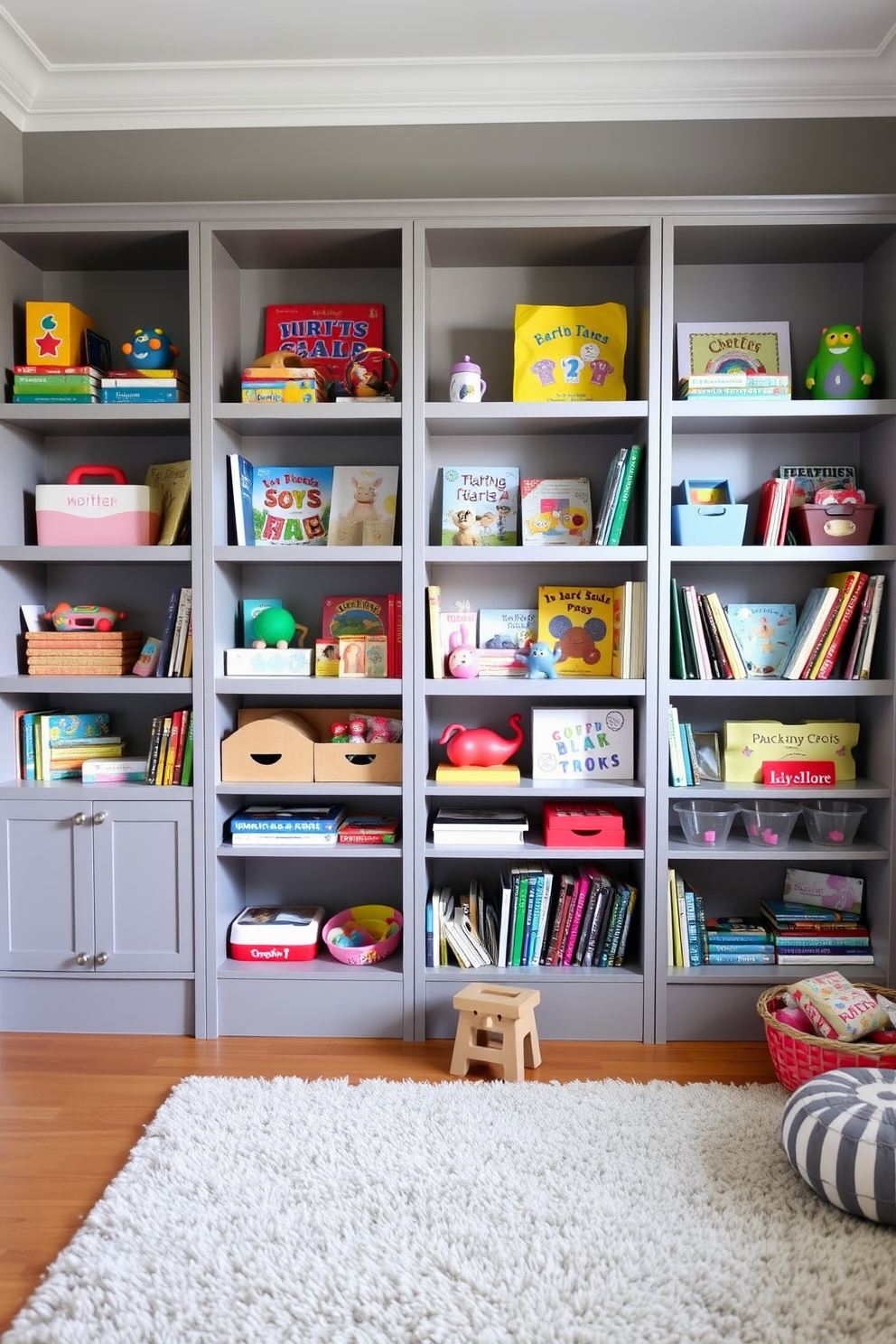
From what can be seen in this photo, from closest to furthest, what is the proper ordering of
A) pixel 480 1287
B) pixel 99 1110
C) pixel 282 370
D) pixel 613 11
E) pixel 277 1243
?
1. pixel 480 1287
2. pixel 277 1243
3. pixel 99 1110
4. pixel 613 11
5. pixel 282 370

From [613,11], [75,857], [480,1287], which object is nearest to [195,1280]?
[480,1287]

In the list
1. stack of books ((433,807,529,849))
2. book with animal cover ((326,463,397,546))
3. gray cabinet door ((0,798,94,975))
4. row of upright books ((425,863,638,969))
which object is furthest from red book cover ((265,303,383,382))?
row of upright books ((425,863,638,969))

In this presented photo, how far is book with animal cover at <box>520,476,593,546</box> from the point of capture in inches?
107

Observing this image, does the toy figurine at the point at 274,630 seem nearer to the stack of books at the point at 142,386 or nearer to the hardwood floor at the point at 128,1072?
the stack of books at the point at 142,386

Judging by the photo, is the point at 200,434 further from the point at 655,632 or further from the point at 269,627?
the point at 655,632

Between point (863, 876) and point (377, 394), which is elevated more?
point (377, 394)

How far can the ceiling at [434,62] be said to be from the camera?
2.39 metres

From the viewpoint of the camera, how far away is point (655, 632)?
2494mm

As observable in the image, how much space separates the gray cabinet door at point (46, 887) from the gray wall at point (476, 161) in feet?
5.98

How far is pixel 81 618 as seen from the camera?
269 cm

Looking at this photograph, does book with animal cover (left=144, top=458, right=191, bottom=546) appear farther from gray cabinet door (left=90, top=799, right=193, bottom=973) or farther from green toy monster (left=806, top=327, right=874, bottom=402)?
green toy monster (left=806, top=327, right=874, bottom=402)

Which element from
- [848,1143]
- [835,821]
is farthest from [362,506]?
[848,1143]

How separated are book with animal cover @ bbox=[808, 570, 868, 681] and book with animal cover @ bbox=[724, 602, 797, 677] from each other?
16cm

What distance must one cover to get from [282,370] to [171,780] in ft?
3.86
